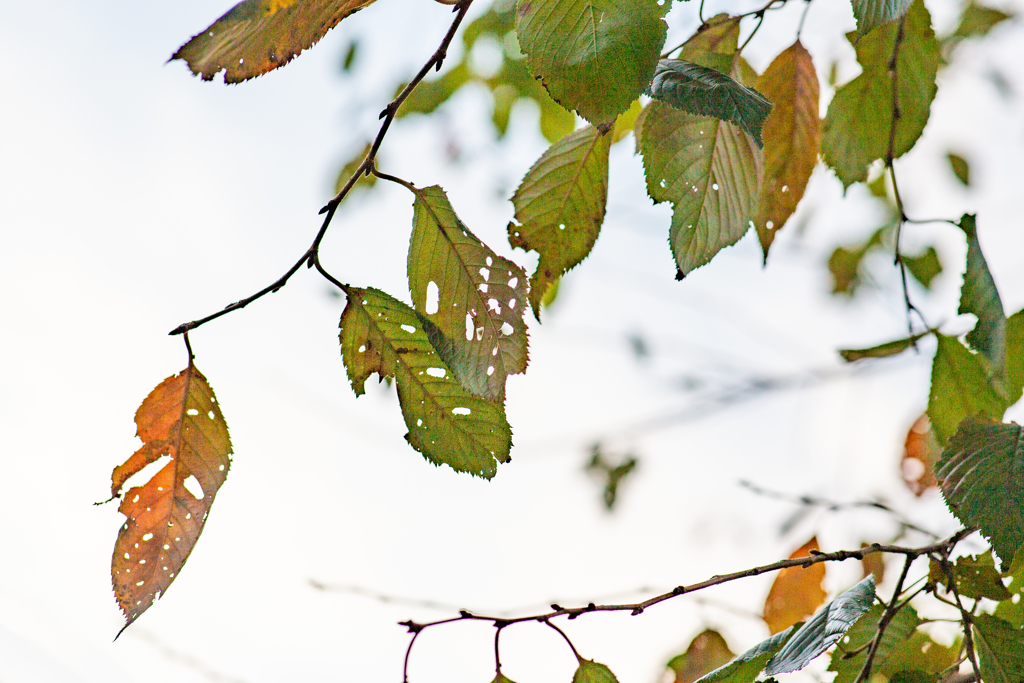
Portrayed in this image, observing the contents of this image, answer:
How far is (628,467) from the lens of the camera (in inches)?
42.4

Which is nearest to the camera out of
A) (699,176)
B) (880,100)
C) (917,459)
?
(699,176)

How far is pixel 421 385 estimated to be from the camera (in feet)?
1.01

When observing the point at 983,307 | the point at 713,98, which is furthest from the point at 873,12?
the point at 983,307

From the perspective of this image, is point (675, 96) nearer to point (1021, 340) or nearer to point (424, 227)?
point (424, 227)

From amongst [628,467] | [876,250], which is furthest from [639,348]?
[876,250]

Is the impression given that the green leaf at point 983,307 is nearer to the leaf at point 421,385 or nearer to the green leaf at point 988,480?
the green leaf at point 988,480

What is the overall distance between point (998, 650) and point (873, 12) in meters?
0.26

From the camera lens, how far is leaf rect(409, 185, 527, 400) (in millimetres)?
278

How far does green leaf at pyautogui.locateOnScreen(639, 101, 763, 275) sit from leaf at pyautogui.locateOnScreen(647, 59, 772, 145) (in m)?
0.07

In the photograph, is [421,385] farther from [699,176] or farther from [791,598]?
[791,598]

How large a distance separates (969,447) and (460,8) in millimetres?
276

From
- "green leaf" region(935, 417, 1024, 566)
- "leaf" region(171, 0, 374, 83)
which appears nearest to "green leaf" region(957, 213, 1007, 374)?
"green leaf" region(935, 417, 1024, 566)

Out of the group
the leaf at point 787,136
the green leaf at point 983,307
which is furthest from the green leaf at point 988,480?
the leaf at point 787,136

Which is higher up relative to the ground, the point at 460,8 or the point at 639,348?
the point at 639,348
